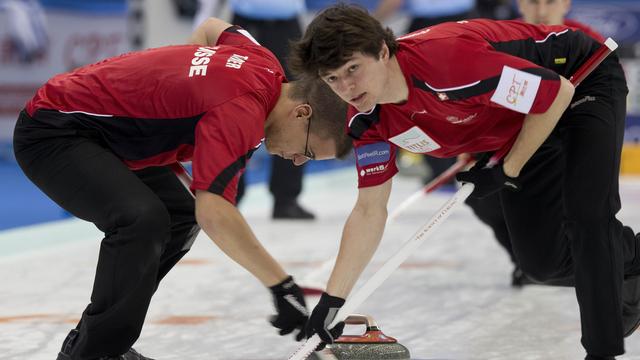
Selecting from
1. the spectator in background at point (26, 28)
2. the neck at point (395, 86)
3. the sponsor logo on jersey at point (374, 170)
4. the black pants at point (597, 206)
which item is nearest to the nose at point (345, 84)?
the neck at point (395, 86)

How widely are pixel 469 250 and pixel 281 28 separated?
6.45ft

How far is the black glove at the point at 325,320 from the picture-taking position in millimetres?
2998

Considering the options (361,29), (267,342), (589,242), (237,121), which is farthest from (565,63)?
(267,342)

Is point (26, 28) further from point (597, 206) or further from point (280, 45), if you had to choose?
point (597, 206)

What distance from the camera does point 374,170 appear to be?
3221 millimetres

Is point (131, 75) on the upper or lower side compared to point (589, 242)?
upper

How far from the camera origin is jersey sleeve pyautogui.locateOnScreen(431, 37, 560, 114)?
2.91 metres

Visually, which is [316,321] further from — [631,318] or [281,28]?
[281,28]

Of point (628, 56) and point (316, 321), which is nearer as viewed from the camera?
point (316, 321)

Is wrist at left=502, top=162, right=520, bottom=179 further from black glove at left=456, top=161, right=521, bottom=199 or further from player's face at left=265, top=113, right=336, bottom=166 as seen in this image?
player's face at left=265, top=113, right=336, bottom=166

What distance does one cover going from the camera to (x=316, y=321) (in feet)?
9.86

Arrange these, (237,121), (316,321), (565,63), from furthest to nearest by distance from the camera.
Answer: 1. (565,63)
2. (316,321)
3. (237,121)

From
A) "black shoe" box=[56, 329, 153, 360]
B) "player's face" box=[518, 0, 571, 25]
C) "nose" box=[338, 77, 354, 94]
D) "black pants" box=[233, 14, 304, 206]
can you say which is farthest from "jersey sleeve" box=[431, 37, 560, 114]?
"black pants" box=[233, 14, 304, 206]

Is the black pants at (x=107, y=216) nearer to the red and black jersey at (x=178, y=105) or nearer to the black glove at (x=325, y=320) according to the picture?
the red and black jersey at (x=178, y=105)
